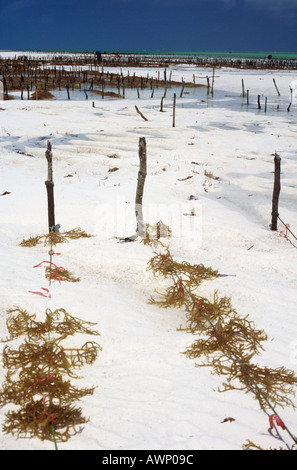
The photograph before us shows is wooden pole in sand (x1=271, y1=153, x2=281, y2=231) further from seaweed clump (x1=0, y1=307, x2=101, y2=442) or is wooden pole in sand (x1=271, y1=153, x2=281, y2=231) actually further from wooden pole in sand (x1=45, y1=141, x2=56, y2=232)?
seaweed clump (x1=0, y1=307, x2=101, y2=442)

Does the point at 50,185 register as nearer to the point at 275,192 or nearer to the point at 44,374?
the point at 44,374

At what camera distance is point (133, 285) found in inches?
227

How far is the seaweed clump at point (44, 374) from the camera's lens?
3.03 metres

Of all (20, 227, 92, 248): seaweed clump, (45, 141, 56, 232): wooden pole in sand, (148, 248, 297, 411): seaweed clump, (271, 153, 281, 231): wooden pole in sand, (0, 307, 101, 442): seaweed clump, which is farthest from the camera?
(271, 153, 281, 231): wooden pole in sand

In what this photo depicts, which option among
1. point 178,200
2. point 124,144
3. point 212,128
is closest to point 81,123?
point 124,144

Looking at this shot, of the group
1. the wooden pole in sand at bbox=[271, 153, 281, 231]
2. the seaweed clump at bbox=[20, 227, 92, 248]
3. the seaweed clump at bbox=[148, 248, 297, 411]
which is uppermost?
the wooden pole in sand at bbox=[271, 153, 281, 231]

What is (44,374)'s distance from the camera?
352cm

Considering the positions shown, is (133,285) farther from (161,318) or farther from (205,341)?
(205,341)

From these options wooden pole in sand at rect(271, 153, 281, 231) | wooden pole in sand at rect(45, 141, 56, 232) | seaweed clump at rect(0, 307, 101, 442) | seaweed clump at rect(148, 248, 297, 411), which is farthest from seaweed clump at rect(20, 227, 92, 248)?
wooden pole in sand at rect(271, 153, 281, 231)

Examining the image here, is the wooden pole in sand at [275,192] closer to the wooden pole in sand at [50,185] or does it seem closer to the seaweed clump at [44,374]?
the wooden pole in sand at [50,185]

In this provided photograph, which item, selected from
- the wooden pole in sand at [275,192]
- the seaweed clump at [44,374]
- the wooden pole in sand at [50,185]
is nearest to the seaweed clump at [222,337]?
the seaweed clump at [44,374]

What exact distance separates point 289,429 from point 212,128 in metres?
18.0

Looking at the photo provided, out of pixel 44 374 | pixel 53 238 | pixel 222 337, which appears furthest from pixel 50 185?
Result: pixel 222 337

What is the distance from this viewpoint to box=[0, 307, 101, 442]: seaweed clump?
119 inches
